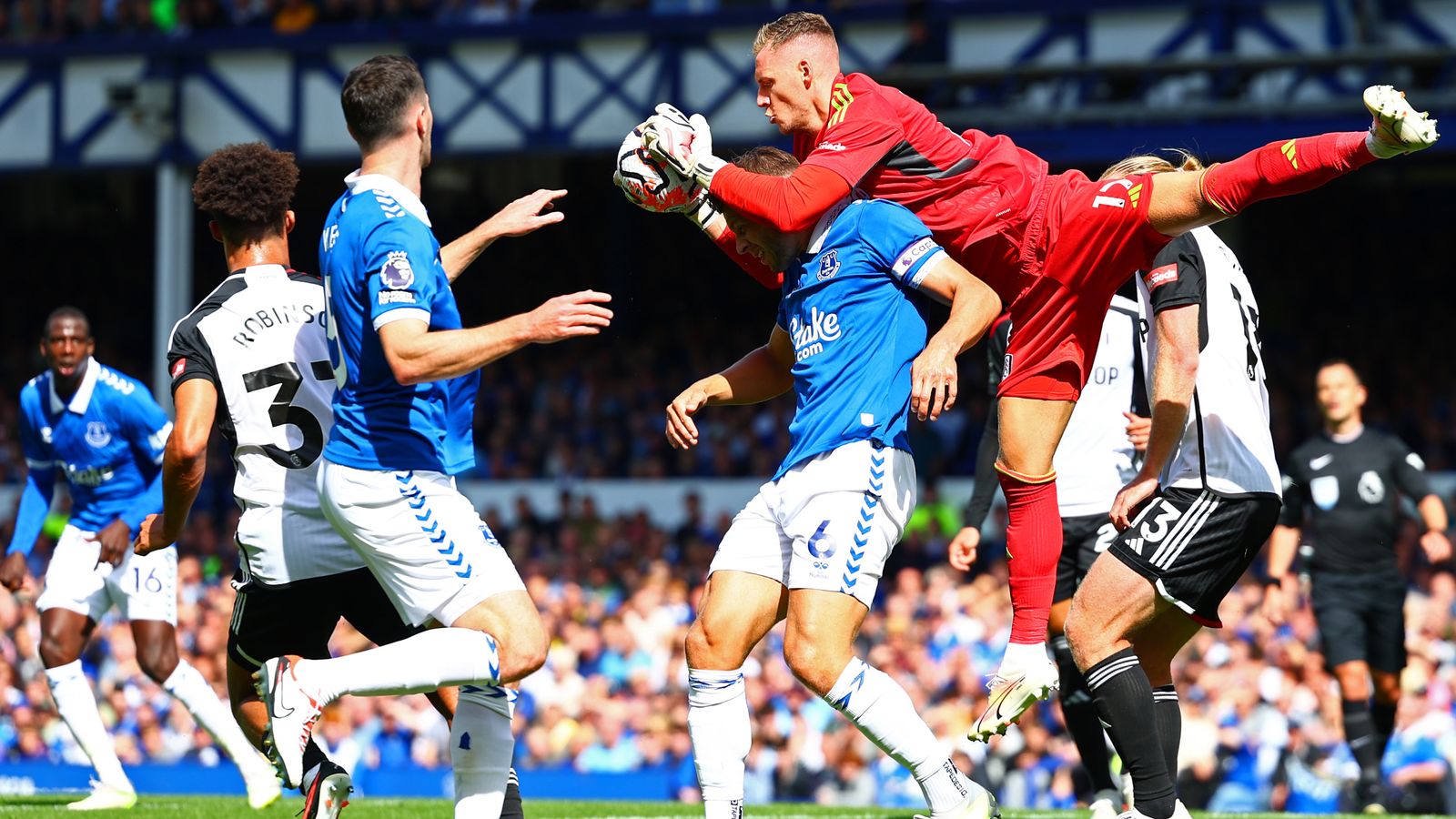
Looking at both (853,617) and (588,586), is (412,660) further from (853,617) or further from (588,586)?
(588,586)

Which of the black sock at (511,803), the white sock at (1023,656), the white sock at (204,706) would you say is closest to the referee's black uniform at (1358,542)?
the white sock at (1023,656)

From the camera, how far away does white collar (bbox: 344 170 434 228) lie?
530 cm

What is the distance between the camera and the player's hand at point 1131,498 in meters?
5.91

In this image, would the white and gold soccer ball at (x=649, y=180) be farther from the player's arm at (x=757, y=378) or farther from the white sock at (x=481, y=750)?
the white sock at (x=481, y=750)

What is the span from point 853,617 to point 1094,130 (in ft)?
37.9

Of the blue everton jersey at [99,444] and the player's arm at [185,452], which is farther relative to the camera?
the blue everton jersey at [99,444]

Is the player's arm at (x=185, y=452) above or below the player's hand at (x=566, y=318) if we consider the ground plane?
below

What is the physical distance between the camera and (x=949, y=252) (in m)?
5.98

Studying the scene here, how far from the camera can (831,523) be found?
18.0ft

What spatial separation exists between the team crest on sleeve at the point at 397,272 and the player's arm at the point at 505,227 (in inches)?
20.1

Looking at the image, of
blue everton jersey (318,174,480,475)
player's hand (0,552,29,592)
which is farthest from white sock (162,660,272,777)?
blue everton jersey (318,174,480,475)

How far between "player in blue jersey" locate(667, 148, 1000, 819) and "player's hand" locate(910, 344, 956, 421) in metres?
0.10

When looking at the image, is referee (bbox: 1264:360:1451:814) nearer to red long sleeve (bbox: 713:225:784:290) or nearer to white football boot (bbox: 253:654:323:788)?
red long sleeve (bbox: 713:225:784:290)

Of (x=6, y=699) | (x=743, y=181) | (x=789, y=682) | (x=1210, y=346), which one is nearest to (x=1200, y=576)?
(x=1210, y=346)
